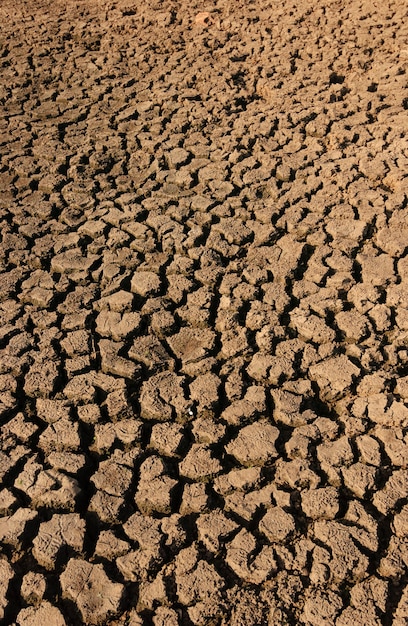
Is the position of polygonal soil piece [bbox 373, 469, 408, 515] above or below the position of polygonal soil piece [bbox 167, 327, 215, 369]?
below

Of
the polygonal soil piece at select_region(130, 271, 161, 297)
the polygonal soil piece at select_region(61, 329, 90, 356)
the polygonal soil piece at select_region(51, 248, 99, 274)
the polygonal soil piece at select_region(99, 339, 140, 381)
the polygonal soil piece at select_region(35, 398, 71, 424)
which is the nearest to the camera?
the polygonal soil piece at select_region(35, 398, 71, 424)

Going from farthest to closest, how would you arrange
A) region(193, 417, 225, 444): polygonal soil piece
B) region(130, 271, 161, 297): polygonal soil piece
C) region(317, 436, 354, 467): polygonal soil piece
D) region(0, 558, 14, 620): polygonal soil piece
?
region(130, 271, 161, 297): polygonal soil piece, region(193, 417, 225, 444): polygonal soil piece, region(317, 436, 354, 467): polygonal soil piece, region(0, 558, 14, 620): polygonal soil piece

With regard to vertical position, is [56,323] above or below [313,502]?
above

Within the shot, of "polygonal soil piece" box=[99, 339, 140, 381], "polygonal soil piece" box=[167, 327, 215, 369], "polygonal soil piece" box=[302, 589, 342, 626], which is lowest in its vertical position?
"polygonal soil piece" box=[302, 589, 342, 626]

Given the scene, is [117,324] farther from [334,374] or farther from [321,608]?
[321,608]

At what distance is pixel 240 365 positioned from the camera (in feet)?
7.14

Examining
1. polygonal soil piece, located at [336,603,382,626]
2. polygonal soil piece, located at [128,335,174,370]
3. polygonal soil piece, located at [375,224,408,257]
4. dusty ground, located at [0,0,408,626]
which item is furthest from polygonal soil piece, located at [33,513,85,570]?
polygonal soil piece, located at [375,224,408,257]

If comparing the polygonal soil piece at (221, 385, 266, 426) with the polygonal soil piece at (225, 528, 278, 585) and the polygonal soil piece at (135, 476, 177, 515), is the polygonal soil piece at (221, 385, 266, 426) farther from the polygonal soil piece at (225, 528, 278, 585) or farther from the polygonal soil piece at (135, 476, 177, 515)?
the polygonal soil piece at (225, 528, 278, 585)

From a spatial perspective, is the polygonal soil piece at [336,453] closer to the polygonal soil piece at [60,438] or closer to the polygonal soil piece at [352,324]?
the polygonal soil piece at [352,324]

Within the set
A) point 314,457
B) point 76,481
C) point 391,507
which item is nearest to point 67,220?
point 76,481

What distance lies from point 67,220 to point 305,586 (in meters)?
1.96

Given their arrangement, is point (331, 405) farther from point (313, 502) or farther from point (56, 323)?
point (56, 323)

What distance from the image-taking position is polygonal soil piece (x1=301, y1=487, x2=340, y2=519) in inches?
68.7

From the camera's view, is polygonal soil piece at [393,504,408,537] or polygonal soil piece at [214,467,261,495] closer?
polygonal soil piece at [393,504,408,537]
